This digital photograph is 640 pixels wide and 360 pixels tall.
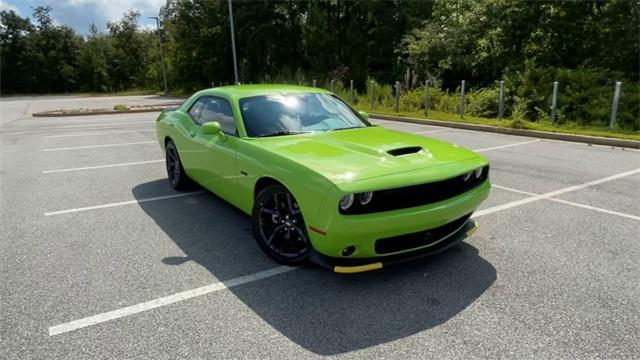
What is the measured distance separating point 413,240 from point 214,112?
2785mm

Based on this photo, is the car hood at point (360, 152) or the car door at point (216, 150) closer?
the car hood at point (360, 152)

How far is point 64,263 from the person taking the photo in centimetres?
382

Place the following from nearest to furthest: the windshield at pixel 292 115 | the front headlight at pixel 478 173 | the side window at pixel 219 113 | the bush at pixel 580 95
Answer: the front headlight at pixel 478 173, the windshield at pixel 292 115, the side window at pixel 219 113, the bush at pixel 580 95

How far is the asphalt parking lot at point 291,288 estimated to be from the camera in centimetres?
267

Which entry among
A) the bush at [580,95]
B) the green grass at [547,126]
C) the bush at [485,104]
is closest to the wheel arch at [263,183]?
the green grass at [547,126]

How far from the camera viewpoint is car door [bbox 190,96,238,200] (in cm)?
433

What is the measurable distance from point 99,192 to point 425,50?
17887 millimetres

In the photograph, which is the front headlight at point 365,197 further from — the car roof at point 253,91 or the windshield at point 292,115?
the car roof at point 253,91

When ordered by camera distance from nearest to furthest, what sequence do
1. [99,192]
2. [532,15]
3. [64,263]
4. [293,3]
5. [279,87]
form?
1. [64,263]
2. [279,87]
3. [99,192]
4. [532,15]
5. [293,3]

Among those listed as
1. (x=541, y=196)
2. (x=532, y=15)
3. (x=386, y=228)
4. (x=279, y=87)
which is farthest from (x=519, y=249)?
(x=532, y=15)

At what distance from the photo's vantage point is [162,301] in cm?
318

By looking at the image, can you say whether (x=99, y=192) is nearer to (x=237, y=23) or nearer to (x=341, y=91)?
(x=341, y=91)

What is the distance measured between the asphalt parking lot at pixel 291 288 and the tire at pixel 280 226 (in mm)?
141

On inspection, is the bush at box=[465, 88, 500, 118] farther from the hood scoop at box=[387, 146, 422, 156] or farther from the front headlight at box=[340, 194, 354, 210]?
the front headlight at box=[340, 194, 354, 210]
